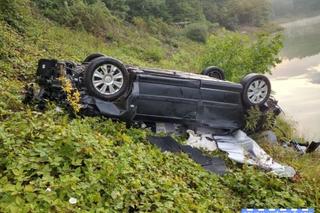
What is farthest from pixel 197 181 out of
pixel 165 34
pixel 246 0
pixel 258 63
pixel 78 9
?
pixel 246 0

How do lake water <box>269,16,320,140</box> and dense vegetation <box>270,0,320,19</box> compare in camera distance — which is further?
dense vegetation <box>270,0,320,19</box>

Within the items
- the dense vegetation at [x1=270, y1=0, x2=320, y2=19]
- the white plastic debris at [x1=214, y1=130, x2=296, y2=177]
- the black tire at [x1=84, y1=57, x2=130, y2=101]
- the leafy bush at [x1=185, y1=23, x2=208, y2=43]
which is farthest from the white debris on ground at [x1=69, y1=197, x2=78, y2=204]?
the dense vegetation at [x1=270, y1=0, x2=320, y2=19]

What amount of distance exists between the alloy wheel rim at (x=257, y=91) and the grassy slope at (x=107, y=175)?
1.06 m

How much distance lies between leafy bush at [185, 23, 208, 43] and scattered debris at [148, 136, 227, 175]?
27377 millimetres

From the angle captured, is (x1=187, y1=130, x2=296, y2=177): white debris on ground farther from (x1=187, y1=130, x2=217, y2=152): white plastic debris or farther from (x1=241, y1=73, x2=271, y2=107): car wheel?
(x1=241, y1=73, x2=271, y2=107): car wheel

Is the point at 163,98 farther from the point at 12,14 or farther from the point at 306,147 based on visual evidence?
the point at 12,14

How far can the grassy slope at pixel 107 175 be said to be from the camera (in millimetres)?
3803

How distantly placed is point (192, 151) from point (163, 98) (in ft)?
3.54

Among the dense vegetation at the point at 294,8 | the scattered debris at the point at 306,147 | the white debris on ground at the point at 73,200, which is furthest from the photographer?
the dense vegetation at the point at 294,8

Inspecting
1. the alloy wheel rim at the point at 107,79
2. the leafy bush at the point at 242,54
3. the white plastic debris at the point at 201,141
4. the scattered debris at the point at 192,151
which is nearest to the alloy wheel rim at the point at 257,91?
the white plastic debris at the point at 201,141

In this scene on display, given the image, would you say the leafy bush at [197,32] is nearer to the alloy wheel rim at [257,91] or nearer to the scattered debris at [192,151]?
the alloy wheel rim at [257,91]

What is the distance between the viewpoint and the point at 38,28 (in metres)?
14.6

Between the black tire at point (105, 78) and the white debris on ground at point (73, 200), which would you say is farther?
A: the black tire at point (105, 78)

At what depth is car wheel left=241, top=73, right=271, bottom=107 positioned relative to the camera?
766 cm
